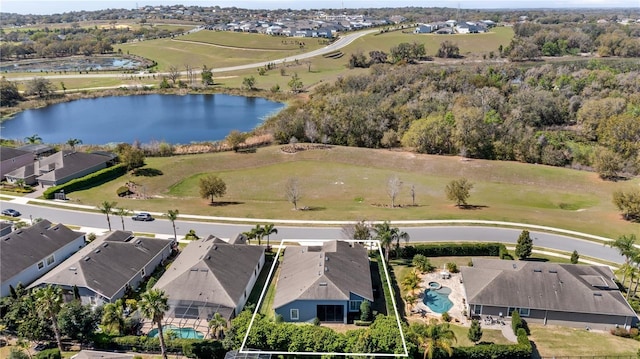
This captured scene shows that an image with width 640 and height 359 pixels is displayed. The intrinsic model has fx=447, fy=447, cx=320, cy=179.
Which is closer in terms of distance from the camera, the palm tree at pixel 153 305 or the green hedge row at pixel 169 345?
the palm tree at pixel 153 305

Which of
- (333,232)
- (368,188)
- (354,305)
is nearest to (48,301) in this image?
(354,305)

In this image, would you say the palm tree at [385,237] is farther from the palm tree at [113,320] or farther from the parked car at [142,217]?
the parked car at [142,217]

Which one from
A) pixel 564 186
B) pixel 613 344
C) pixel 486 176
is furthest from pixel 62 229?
pixel 564 186

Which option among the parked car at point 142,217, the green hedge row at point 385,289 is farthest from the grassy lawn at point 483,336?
the parked car at point 142,217

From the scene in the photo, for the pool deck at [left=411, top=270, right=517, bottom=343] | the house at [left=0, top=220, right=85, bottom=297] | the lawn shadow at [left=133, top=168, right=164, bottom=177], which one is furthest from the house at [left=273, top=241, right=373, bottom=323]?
the lawn shadow at [left=133, top=168, right=164, bottom=177]

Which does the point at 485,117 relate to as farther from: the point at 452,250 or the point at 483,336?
the point at 483,336
